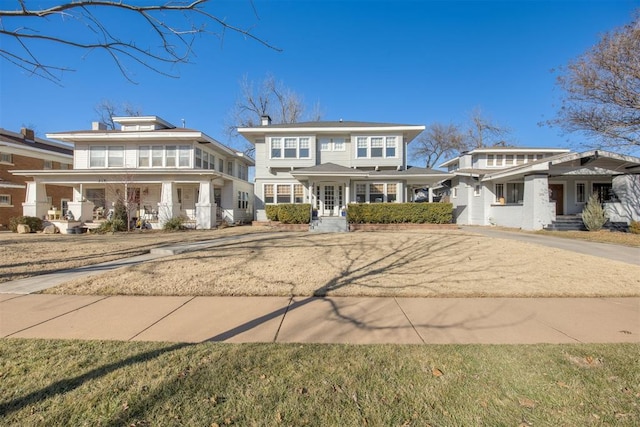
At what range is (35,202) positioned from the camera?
58.8ft

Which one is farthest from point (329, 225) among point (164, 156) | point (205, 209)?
point (164, 156)

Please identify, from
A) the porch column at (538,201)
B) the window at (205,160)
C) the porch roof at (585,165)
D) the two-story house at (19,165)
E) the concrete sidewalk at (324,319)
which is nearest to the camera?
the concrete sidewalk at (324,319)

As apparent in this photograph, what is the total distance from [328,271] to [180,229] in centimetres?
1392

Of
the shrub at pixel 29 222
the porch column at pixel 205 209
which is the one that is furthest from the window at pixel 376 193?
the shrub at pixel 29 222

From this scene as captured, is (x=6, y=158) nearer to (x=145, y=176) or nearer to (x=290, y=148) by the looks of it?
(x=145, y=176)

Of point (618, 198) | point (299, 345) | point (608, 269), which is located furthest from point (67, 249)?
point (618, 198)

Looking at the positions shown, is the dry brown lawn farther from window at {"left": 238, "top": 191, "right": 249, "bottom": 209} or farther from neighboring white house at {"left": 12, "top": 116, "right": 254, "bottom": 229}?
window at {"left": 238, "top": 191, "right": 249, "bottom": 209}

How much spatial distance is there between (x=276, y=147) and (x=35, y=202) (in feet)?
50.0

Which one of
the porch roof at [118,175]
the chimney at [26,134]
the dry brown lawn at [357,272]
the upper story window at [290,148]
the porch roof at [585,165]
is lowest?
the dry brown lawn at [357,272]

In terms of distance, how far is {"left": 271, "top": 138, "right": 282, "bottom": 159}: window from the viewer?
20.5 metres

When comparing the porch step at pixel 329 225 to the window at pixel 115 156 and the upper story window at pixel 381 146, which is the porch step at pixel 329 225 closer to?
the upper story window at pixel 381 146

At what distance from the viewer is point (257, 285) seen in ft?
18.3

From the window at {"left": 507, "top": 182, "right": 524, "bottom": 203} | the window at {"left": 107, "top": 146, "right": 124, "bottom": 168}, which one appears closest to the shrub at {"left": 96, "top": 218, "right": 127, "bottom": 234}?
the window at {"left": 107, "top": 146, "right": 124, "bottom": 168}

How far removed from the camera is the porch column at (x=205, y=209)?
18.5 m
